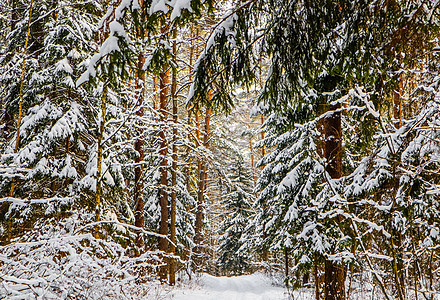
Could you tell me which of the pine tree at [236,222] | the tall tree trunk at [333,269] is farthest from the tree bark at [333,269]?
the pine tree at [236,222]

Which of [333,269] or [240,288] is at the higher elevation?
[333,269]

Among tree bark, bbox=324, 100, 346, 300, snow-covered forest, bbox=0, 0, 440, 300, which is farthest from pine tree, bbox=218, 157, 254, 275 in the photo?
tree bark, bbox=324, 100, 346, 300

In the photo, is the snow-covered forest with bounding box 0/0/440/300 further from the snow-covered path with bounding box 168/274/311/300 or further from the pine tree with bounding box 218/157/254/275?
the pine tree with bounding box 218/157/254/275

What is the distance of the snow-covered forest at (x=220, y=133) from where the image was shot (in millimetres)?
3215

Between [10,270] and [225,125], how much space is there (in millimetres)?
18737

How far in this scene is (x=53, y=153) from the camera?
26.5 ft

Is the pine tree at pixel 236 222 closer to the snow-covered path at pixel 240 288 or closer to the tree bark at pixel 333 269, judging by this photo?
the snow-covered path at pixel 240 288

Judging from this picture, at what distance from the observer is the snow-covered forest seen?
321 cm

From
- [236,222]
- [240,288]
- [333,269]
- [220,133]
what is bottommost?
[240,288]

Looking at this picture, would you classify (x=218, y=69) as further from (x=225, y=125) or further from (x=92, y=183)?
(x=225, y=125)

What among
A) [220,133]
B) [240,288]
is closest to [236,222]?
[220,133]

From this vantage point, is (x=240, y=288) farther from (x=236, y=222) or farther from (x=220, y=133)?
(x=236, y=222)

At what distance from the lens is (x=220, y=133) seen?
18.3 m

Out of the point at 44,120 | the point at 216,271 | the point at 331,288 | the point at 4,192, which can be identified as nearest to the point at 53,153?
the point at 44,120
